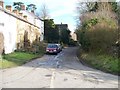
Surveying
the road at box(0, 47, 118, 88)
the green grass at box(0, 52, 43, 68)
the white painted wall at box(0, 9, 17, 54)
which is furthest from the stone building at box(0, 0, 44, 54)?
the road at box(0, 47, 118, 88)

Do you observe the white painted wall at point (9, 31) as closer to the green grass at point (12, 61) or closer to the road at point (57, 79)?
the green grass at point (12, 61)

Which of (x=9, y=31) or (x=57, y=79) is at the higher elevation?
(x=9, y=31)

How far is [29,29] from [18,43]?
11976mm

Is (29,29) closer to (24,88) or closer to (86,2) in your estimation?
(86,2)

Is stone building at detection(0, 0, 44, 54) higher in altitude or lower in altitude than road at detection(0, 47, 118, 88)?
higher

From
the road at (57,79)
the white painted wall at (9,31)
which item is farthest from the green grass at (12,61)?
the white painted wall at (9,31)

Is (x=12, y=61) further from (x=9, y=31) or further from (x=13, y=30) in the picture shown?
(x=13, y=30)

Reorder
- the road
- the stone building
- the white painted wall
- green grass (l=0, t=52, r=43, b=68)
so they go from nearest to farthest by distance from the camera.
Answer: the road < green grass (l=0, t=52, r=43, b=68) < the white painted wall < the stone building

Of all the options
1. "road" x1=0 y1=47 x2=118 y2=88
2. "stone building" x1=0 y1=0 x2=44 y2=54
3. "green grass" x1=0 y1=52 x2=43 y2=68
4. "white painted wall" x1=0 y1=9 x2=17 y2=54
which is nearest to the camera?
"road" x1=0 y1=47 x2=118 y2=88

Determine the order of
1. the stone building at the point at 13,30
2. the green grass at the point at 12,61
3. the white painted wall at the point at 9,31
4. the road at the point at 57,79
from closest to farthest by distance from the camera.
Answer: the road at the point at 57,79, the green grass at the point at 12,61, the white painted wall at the point at 9,31, the stone building at the point at 13,30

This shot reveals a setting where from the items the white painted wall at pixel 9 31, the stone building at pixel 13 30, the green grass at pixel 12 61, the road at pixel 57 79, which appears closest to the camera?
the road at pixel 57 79

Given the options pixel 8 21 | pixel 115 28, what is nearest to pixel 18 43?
pixel 8 21

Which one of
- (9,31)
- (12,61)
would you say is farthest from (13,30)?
(12,61)

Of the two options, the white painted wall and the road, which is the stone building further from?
the road
